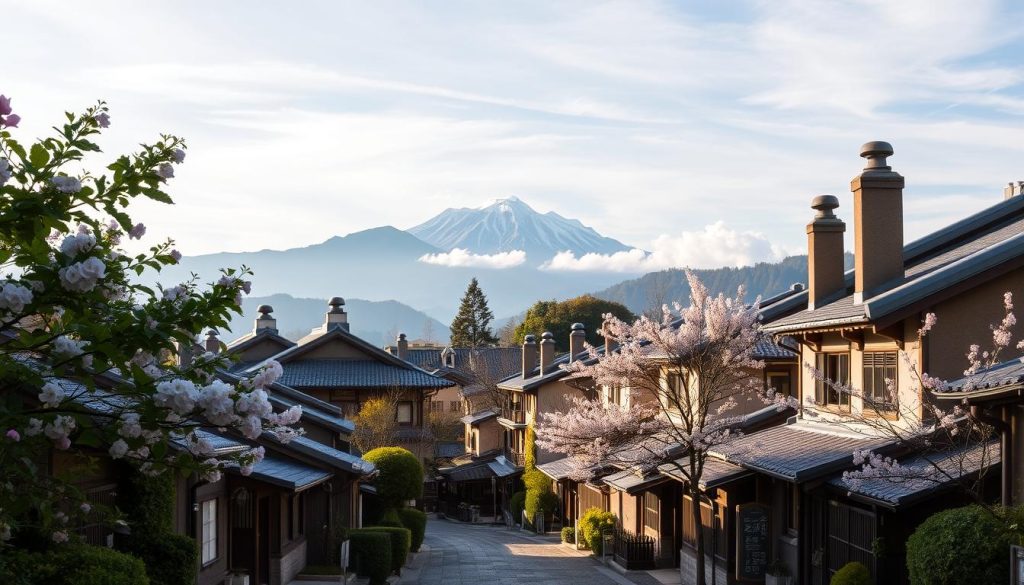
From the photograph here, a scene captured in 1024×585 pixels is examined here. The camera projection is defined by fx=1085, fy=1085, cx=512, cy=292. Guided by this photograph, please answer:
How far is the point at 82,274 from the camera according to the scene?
7508 mm

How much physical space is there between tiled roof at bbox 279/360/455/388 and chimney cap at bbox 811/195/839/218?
3088 centimetres

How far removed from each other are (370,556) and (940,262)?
17078 mm

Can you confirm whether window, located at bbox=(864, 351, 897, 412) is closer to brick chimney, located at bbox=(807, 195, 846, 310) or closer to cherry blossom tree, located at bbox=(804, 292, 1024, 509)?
cherry blossom tree, located at bbox=(804, 292, 1024, 509)

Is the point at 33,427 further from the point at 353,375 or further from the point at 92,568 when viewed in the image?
the point at 353,375

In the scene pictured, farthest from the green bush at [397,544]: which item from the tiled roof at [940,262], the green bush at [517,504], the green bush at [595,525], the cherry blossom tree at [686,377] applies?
the green bush at [517,504]

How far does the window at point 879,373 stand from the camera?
21172 millimetres

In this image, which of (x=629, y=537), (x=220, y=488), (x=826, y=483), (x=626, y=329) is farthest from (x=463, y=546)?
(x=826, y=483)

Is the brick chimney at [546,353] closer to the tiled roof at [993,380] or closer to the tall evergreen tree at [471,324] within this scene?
the tiled roof at [993,380]

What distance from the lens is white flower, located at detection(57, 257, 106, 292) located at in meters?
7.50

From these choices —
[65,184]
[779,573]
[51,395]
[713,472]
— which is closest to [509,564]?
[713,472]

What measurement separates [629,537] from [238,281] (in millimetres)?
28367

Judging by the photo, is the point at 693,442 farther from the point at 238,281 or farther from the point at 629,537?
the point at 238,281

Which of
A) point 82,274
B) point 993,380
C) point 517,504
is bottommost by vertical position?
point 517,504

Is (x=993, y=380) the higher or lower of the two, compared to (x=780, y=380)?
higher
